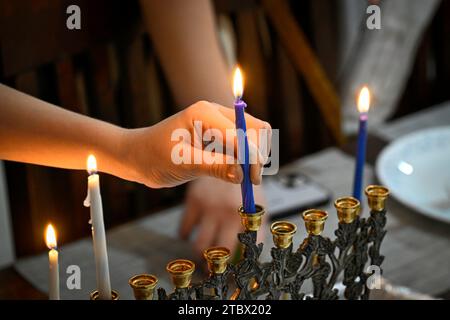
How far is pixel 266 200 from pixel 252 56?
1.50ft

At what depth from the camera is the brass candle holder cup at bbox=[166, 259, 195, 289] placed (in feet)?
2.42

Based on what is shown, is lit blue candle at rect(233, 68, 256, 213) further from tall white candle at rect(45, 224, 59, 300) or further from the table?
the table

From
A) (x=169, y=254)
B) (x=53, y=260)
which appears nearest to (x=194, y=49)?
(x=169, y=254)

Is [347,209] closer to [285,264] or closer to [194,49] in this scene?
[285,264]

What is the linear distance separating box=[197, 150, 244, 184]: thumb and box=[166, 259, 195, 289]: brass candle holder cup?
9 centimetres

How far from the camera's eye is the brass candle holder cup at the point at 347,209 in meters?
0.86

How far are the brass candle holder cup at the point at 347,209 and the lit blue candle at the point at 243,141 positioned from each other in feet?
0.49

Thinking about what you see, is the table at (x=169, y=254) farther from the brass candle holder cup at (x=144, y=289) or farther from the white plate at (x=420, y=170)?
the brass candle holder cup at (x=144, y=289)

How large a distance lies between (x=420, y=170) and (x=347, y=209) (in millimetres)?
571

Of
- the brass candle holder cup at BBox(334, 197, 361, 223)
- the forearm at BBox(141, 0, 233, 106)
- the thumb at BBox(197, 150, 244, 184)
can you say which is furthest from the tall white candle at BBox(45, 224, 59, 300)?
the forearm at BBox(141, 0, 233, 106)

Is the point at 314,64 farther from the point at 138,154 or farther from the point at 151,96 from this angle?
the point at 138,154

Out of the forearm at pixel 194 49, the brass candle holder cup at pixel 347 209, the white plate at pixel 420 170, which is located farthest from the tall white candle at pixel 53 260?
the white plate at pixel 420 170

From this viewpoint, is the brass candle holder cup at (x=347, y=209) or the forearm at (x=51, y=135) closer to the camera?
the forearm at (x=51, y=135)
